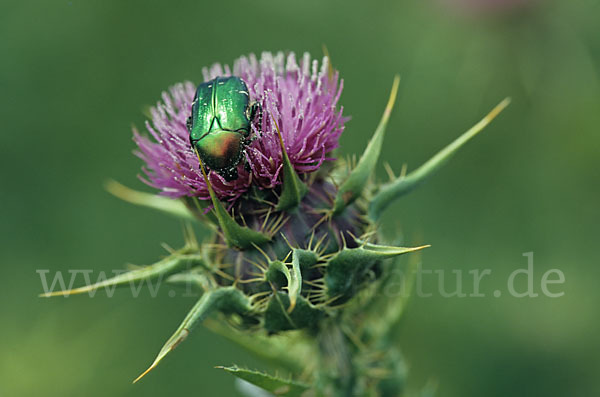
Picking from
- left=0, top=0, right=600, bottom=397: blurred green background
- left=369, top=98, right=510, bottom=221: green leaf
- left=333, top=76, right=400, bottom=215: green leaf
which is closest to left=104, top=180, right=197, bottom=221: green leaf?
left=333, top=76, right=400, bottom=215: green leaf

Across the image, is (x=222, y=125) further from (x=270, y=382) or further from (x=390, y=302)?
(x=390, y=302)

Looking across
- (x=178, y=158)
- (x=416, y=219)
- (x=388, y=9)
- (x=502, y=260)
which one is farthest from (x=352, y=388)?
(x=388, y=9)

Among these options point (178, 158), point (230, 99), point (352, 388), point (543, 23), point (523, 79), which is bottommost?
point (352, 388)

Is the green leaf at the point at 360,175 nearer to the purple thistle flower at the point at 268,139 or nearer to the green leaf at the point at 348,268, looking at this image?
the purple thistle flower at the point at 268,139

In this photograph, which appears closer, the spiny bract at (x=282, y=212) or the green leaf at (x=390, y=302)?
the spiny bract at (x=282, y=212)

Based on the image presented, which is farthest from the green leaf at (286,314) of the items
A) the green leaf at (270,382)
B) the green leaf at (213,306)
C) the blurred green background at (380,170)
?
the blurred green background at (380,170)

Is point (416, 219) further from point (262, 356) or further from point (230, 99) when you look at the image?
point (230, 99)
